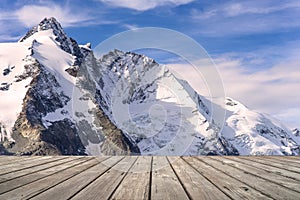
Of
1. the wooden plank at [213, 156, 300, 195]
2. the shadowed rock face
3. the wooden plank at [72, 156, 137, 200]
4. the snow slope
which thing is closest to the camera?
the wooden plank at [72, 156, 137, 200]

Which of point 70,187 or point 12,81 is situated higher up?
point 12,81

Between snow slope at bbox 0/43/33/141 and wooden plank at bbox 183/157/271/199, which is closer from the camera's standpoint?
wooden plank at bbox 183/157/271/199

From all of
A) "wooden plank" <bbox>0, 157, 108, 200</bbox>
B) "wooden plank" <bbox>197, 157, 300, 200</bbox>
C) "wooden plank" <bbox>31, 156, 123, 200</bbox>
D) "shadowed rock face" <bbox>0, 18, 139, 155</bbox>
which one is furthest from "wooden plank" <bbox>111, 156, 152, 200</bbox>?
"shadowed rock face" <bbox>0, 18, 139, 155</bbox>

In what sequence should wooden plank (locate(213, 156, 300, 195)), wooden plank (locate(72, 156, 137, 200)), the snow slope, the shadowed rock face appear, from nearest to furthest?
Result: wooden plank (locate(72, 156, 137, 200)), wooden plank (locate(213, 156, 300, 195)), the shadowed rock face, the snow slope

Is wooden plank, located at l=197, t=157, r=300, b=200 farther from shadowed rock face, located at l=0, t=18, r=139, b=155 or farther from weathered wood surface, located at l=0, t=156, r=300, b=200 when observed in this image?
shadowed rock face, located at l=0, t=18, r=139, b=155

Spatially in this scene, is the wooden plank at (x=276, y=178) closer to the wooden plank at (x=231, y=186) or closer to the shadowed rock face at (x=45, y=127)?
the wooden plank at (x=231, y=186)

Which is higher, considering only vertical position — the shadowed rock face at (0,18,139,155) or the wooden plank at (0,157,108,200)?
the shadowed rock face at (0,18,139,155)

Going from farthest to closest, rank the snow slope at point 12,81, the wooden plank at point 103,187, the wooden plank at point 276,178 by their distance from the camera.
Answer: the snow slope at point 12,81, the wooden plank at point 276,178, the wooden plank at point 103,187

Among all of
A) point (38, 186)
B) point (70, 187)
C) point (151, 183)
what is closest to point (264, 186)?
point (151, 183)

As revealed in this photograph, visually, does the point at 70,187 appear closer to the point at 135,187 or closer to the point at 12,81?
the point at 135,187

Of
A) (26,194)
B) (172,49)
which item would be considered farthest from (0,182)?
(172,49)

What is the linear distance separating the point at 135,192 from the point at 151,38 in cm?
402

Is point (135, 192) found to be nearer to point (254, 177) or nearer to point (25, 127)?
point (254, 177)

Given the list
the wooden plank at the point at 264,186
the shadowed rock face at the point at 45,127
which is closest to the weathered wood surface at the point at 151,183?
the wooden plank at the point at 264,186
